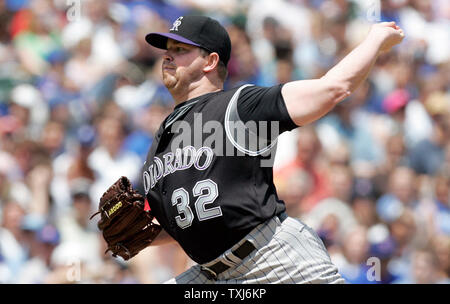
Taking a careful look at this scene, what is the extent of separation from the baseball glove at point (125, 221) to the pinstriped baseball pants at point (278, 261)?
1.88 ft

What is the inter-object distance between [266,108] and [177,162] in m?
0.54

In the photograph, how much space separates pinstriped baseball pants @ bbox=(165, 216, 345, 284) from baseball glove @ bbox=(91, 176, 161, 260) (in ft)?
1.88

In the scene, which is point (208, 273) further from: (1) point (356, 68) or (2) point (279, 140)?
(2) point (279, 140)

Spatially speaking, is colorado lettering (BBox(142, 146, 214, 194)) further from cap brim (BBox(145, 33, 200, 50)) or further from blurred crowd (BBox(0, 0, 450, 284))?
blurred crowd (BBox(0, 0, 450, 284))

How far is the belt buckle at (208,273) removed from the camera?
3.47 metres

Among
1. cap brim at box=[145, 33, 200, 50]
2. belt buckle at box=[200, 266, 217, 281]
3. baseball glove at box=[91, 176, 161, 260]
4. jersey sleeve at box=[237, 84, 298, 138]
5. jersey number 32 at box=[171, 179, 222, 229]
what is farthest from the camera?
baseball glove at box=[91, 176, 161, 260]

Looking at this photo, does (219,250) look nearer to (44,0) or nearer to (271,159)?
(271,159)

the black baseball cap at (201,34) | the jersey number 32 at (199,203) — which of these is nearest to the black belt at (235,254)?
the jersey number 32 at (199,203)

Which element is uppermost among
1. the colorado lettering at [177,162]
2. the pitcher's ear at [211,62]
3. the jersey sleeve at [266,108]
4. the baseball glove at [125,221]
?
the pitcher's ear at [211,62]

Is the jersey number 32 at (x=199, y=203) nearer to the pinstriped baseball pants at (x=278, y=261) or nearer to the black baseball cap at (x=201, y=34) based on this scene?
the pinstriped baseball pants at (x=278, y=261)

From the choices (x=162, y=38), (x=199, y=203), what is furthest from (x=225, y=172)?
(x=162, y=38)

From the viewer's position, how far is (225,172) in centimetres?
329

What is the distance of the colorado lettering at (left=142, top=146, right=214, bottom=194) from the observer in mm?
3344

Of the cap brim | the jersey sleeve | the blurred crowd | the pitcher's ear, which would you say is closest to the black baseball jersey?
the jersey sleeve
